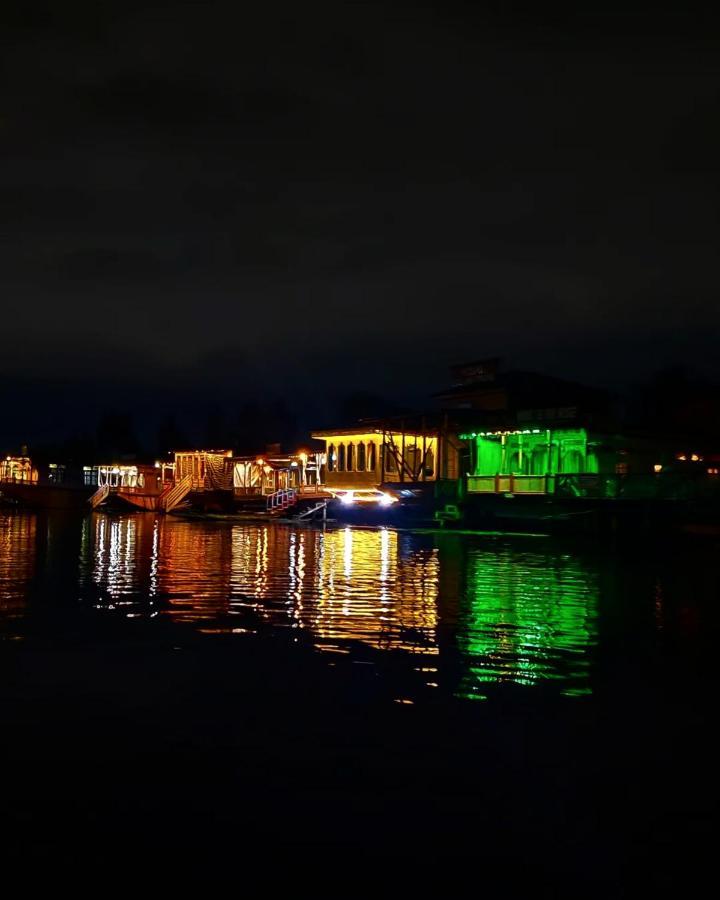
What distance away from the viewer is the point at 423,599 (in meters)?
15.6

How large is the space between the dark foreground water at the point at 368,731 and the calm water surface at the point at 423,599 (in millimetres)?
91

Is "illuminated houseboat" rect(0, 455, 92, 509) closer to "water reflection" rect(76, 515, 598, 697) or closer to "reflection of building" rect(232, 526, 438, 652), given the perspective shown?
"water reflection" rect(76, 515, 598, 697)

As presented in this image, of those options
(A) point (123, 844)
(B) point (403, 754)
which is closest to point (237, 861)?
(A) point (123, 844)

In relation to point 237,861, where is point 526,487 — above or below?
above

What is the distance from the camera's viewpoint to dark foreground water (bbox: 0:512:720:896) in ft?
17.7

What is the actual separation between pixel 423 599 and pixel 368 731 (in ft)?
26.6

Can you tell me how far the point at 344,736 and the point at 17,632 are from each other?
6.34 m

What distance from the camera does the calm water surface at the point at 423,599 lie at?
10461 mm

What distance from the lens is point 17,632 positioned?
12.0 meters

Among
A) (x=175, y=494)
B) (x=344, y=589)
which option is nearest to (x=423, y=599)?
(x=344, y=589)

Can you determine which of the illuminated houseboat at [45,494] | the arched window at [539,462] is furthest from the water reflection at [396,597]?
the illuminated houseboat at [45,494]

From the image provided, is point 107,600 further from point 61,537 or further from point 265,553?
point 61,537

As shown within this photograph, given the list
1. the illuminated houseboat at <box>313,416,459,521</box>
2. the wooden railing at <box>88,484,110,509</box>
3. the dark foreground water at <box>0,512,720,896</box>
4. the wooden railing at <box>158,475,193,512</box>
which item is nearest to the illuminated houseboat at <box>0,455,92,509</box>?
the wooden railing at <box>88,484,110,509</box>

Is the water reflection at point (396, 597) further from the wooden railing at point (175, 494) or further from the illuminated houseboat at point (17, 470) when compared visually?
the illuminated houseboat at point (17, 470)
